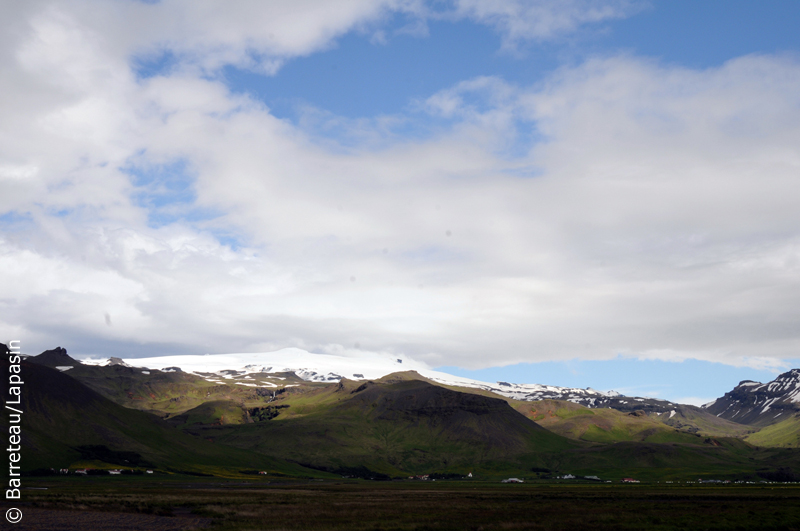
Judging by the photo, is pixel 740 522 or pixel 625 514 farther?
pixel 625 514

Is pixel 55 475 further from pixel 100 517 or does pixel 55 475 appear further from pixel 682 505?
pixel 682 505

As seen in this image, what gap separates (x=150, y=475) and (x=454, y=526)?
163950 mm

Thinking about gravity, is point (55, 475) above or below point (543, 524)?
below

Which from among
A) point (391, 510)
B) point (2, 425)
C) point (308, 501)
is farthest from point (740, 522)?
point (2, 425)

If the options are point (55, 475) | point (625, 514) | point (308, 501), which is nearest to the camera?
point (625, 514)

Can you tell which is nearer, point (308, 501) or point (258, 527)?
point (258, 527)

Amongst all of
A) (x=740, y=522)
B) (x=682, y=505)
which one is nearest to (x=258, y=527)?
(x=740, y=522)

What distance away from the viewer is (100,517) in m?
69.8

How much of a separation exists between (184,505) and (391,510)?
1182 inches

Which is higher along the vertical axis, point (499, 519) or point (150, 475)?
point (499, 519)

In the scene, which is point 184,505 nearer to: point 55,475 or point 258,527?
point 258,527

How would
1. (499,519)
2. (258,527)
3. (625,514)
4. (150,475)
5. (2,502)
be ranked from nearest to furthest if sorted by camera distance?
(258,527) < (499,519) < (625,514) < (2,502) < (150,475)

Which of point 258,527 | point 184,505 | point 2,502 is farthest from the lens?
point 184,505

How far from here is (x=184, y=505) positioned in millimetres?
87312
